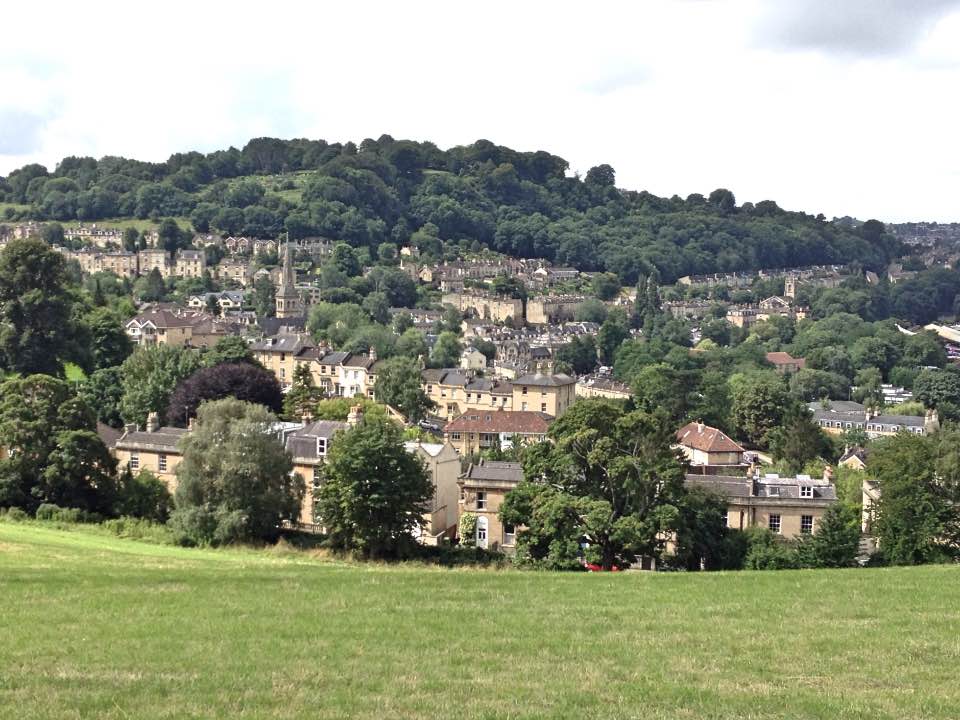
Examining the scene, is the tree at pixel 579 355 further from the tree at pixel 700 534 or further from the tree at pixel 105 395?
the tree at pixel 700 534

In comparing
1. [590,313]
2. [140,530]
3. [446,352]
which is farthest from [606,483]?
[590,313]

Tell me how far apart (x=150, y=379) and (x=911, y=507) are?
126 ft

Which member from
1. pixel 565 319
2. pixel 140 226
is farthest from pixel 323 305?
pixel 140 226

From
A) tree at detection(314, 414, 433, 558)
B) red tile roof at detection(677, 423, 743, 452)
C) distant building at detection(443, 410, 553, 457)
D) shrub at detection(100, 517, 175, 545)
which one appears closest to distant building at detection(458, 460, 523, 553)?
tree at detection(314, 414, 433, 558)

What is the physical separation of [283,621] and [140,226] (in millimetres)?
154304

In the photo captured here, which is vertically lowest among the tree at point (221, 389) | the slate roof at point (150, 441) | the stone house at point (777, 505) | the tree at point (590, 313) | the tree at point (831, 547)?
the tree at point (831, 547)

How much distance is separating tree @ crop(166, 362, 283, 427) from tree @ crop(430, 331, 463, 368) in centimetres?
3670

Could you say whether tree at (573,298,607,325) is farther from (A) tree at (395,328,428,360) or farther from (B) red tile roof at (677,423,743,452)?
(B) red tile roof at (677,423,743,452)

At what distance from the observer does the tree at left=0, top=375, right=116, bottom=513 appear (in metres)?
39.8

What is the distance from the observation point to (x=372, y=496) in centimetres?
3428

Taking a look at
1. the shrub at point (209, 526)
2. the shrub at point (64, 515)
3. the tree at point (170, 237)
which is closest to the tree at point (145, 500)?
the shrub at point (64, 515)

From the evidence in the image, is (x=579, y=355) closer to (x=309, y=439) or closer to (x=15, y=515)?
(x=309, y=439)

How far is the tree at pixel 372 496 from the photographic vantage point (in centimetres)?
3459

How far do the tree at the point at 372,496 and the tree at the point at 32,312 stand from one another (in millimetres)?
32642
